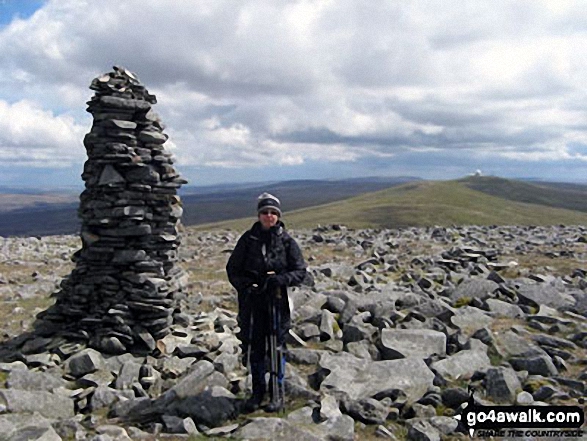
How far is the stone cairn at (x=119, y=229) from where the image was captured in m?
15.1

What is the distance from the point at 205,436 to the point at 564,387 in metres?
7.88

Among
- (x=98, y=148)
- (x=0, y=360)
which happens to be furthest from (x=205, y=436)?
(x=98, y=148)

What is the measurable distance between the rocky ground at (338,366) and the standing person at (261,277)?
100cm

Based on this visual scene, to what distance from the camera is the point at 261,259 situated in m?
11.0

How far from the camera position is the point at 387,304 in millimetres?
16812

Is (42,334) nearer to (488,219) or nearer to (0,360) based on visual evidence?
(0,360)

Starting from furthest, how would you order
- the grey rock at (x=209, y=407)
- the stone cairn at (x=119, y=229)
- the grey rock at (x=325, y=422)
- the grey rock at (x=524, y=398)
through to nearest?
the stone cairn at (x=119, y=229) → the grey rock at (x=524, y=398) → the grey rock at (x=209, y=407) → the grey rock at (x=325, y=422)

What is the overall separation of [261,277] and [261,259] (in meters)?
0.39

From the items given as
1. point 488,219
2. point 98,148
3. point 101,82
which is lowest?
point 488,219

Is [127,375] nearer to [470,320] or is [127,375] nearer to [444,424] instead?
[444,424]

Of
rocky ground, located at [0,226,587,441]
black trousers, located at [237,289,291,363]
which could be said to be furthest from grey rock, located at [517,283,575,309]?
black trousers, located at [237,289,291,363]

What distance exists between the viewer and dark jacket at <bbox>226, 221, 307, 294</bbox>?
11.0 metres

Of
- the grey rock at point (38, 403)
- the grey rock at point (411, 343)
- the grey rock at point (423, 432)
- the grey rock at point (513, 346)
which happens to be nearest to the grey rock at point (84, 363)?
the grey rock at point (38, 403)

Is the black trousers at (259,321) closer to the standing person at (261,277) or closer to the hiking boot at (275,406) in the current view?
the standing person at (261,277)
